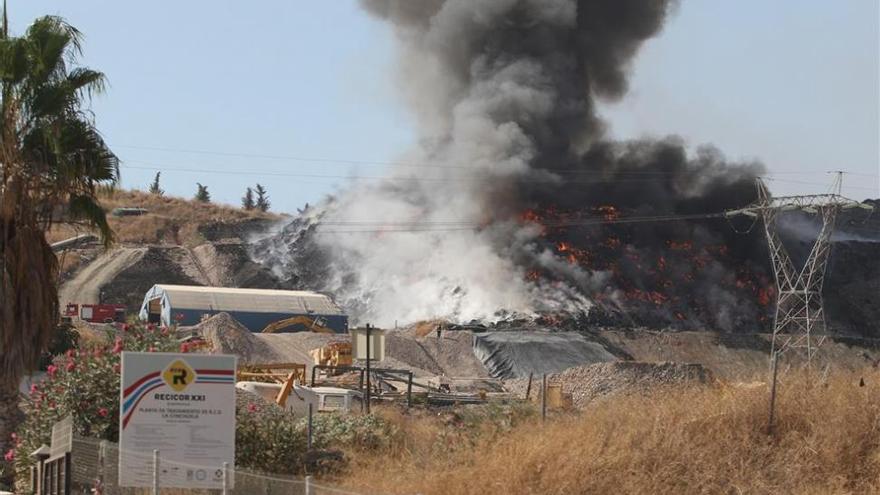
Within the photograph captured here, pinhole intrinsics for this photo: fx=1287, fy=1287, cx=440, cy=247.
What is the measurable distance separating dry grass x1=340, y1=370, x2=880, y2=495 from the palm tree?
539cm

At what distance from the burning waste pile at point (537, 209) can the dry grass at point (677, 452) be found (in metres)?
51.4

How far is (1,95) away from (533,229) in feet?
188

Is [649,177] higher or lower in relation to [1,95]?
higher

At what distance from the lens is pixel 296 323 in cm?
6219

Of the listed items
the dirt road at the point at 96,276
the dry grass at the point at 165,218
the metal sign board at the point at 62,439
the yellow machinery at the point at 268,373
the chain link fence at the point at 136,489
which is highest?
the dry grass at the point at 165,218

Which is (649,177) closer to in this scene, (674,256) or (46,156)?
(674,256)

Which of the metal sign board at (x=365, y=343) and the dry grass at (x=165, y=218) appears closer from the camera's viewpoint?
the metal sign board at (x=365, y=343)

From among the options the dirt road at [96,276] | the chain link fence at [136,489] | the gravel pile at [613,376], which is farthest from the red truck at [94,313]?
the chain link fence at [136,489]

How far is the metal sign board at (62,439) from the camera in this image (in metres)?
14.8

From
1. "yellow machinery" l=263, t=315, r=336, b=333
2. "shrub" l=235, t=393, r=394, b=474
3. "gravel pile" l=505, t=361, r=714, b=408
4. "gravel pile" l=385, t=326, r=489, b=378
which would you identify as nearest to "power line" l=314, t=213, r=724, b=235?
"yellow machinery" l=263, t=315, r=336, b=333

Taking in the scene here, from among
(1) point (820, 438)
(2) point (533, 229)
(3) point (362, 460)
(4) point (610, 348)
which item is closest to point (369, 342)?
(3) point (362, 460)

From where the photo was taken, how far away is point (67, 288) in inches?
3068

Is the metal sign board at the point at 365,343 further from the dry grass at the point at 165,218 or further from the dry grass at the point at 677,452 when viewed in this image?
the dry grass at the point at 165,218

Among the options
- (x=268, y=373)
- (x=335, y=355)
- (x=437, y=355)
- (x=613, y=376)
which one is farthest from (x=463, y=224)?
(x=268, y=373)
